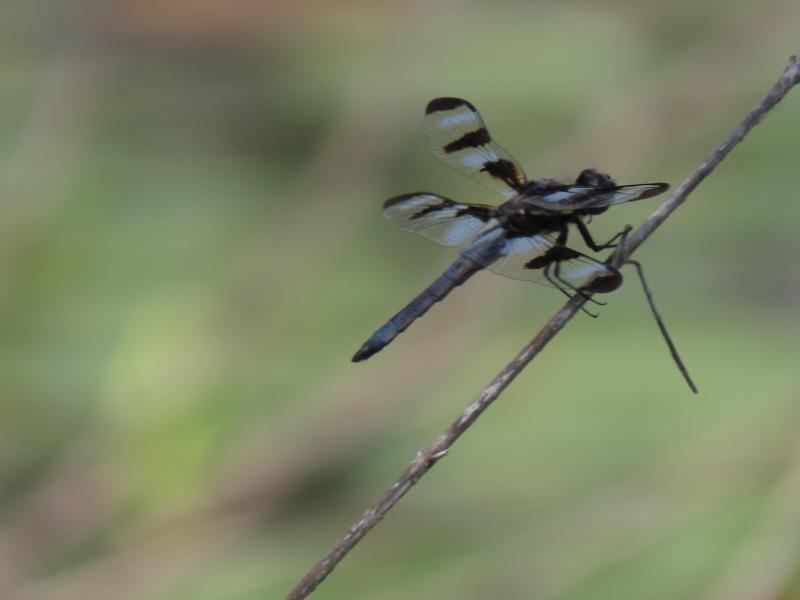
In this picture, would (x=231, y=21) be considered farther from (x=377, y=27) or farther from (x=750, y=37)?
(x=750, y=37)

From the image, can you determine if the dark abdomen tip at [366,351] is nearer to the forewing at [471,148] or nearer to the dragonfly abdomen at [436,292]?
the dragonfly abdomen at [436,292]

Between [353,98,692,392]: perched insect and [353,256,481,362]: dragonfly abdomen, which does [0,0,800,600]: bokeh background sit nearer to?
[353,98,692,392]: perched insect

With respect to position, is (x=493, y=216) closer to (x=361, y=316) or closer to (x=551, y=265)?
(x=551, y=265)

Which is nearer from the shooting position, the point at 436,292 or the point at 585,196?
the point at 585,196

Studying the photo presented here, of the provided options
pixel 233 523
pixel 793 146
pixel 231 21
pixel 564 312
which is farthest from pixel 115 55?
pixel 564 312

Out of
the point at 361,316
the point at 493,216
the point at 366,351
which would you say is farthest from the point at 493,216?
the point at 361,316
